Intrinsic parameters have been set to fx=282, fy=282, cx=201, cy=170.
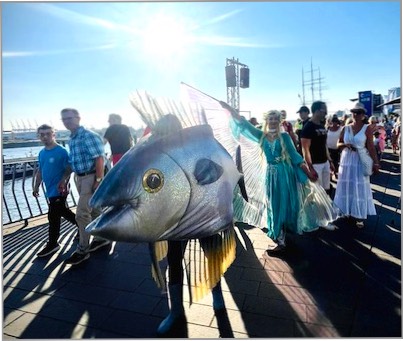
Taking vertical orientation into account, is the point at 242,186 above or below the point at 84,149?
below

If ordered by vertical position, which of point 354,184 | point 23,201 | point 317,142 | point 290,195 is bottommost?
point 23,201

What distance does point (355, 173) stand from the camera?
411 cm

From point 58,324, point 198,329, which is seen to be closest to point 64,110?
point 58,324

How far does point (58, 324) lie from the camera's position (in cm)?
232

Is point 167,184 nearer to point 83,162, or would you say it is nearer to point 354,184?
point 83,162

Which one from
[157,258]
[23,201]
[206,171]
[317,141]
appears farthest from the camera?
[23,201]

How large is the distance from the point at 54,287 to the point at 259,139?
2.57 meters

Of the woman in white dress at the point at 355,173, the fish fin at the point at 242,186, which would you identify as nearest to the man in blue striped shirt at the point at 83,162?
the fish fin at the point at 242,186

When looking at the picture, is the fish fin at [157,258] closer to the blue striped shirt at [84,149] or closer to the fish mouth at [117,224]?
the fish mouth at [117,224]

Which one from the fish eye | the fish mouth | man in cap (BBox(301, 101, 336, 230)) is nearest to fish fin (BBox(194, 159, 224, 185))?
the fish eye

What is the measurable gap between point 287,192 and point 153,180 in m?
2.29

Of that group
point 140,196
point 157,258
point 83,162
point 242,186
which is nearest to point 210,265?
point 157,258

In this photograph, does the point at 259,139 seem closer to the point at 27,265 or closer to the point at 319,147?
the point at 319,147

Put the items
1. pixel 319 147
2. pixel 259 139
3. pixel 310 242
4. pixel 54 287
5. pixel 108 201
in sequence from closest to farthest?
1. pixel 108 201
2. pixel 259 139
3. pixel 54 287
4. pixel 310 242
5. pixel 319 147
